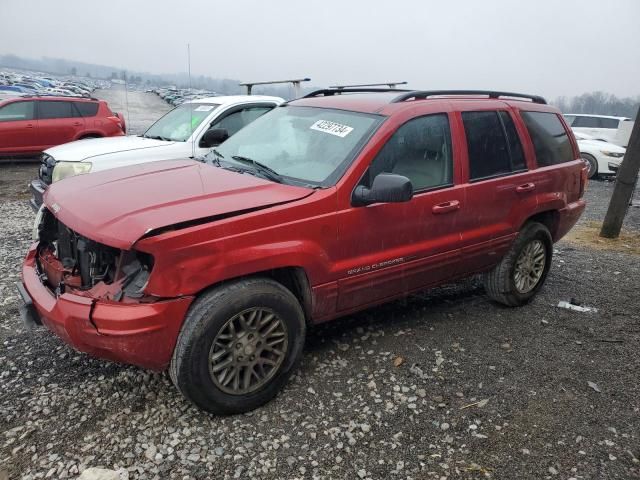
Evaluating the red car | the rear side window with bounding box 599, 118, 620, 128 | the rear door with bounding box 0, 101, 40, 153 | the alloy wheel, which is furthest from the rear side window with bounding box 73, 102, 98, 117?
the rear side window with bounding box 599, 118, 620, 128

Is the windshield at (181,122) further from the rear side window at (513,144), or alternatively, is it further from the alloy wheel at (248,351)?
the alloy wheel at (248,351)

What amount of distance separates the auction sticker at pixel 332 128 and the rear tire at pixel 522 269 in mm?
1866

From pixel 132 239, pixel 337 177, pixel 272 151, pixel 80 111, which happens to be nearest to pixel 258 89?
pixel 80 111

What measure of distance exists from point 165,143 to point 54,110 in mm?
7135

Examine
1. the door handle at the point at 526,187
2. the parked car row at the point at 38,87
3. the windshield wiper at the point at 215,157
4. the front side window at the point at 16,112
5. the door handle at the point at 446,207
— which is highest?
the windshield wiper at the point at 215,157

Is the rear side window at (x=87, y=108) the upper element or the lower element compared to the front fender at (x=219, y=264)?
lower

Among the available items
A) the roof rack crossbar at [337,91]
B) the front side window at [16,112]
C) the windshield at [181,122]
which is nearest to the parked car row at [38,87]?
the front side window at [16,112]

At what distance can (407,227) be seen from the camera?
11.3 feet

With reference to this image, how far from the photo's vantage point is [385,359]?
360cm

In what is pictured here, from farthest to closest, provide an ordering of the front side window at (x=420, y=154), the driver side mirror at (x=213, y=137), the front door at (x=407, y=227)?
1. the driver side mirror at (x=213, y=137)
2. the front side window at (x=420, y=154)
3. the front door at (x=407, y=227)

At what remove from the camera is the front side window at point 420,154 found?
336cm

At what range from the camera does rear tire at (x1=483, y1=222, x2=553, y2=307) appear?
4.37 m

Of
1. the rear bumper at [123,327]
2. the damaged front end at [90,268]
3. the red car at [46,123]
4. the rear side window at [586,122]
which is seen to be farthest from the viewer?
the rear side window at [586,122]

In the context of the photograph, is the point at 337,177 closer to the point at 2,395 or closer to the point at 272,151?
the point at 272,151
